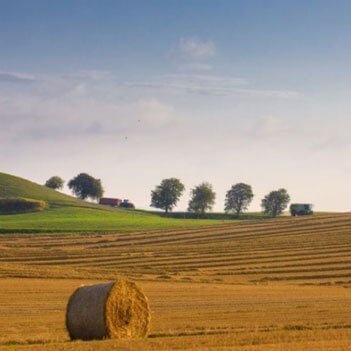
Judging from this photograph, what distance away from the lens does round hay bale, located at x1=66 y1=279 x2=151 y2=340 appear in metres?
20.2

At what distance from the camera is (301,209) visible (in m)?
98.9

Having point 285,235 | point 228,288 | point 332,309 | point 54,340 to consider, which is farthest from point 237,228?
point 54,340

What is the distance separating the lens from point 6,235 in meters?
69.6

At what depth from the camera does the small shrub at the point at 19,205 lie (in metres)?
95.4

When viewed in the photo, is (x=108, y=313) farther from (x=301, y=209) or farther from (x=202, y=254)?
(x=301, y=209)

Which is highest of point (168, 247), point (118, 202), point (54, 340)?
point (118, 202)

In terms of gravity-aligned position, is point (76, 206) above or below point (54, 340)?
above

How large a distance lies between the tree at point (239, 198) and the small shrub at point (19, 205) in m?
44.1

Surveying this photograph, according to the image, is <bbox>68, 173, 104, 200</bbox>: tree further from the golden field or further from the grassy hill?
the golden field

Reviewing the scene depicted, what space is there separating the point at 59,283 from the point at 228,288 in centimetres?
Answer: 640

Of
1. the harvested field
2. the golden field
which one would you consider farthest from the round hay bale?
the harvested field

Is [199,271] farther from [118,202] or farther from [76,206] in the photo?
[118,202]

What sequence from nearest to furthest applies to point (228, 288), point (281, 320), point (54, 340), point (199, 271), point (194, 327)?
point (54, 340)
point (194, 327)
point (281, 320)
point (228, 288)
point (199, 271)

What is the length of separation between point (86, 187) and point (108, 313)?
419 ft
